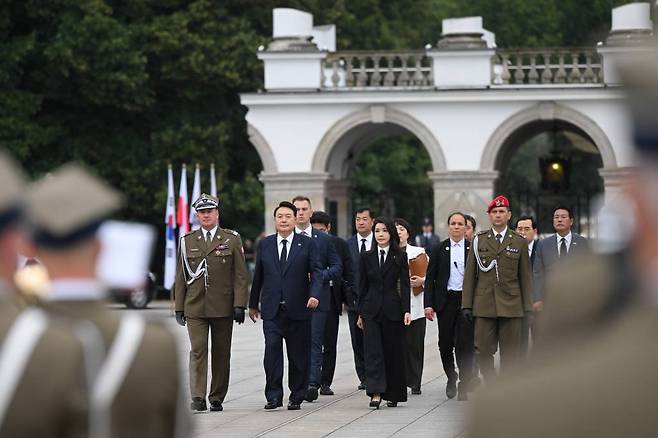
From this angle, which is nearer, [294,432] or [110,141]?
[294,432]

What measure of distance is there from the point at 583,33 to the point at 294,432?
168 ft

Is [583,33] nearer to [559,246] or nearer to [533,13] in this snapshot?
[533,13]

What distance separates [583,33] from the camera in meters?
64.6

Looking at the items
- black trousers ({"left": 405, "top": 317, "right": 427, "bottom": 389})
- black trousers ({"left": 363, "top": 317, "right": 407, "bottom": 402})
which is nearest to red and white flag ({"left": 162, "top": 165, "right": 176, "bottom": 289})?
black trousers ({"left": 405, "top": 317, "right": 427, "bottom": 389})

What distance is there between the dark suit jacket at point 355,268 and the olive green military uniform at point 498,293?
1.66 m

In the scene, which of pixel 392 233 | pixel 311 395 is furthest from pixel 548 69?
pixel 311 395

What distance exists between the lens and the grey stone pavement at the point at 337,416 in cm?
1495

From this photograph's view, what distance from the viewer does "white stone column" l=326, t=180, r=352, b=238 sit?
128ft

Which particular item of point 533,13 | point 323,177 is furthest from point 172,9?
point 533,13

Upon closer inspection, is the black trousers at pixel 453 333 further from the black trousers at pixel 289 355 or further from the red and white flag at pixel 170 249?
the red and white flag at pixel 170 249

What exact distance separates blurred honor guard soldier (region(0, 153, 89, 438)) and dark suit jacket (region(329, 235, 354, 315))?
48.9 ft

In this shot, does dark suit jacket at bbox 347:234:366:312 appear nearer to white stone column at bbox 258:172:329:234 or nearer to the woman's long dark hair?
the woman's long dark hair

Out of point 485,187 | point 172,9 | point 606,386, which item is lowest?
point 606,386

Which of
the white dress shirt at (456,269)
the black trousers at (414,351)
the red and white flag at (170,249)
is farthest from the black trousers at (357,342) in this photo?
the red and white flag at (170,249)
